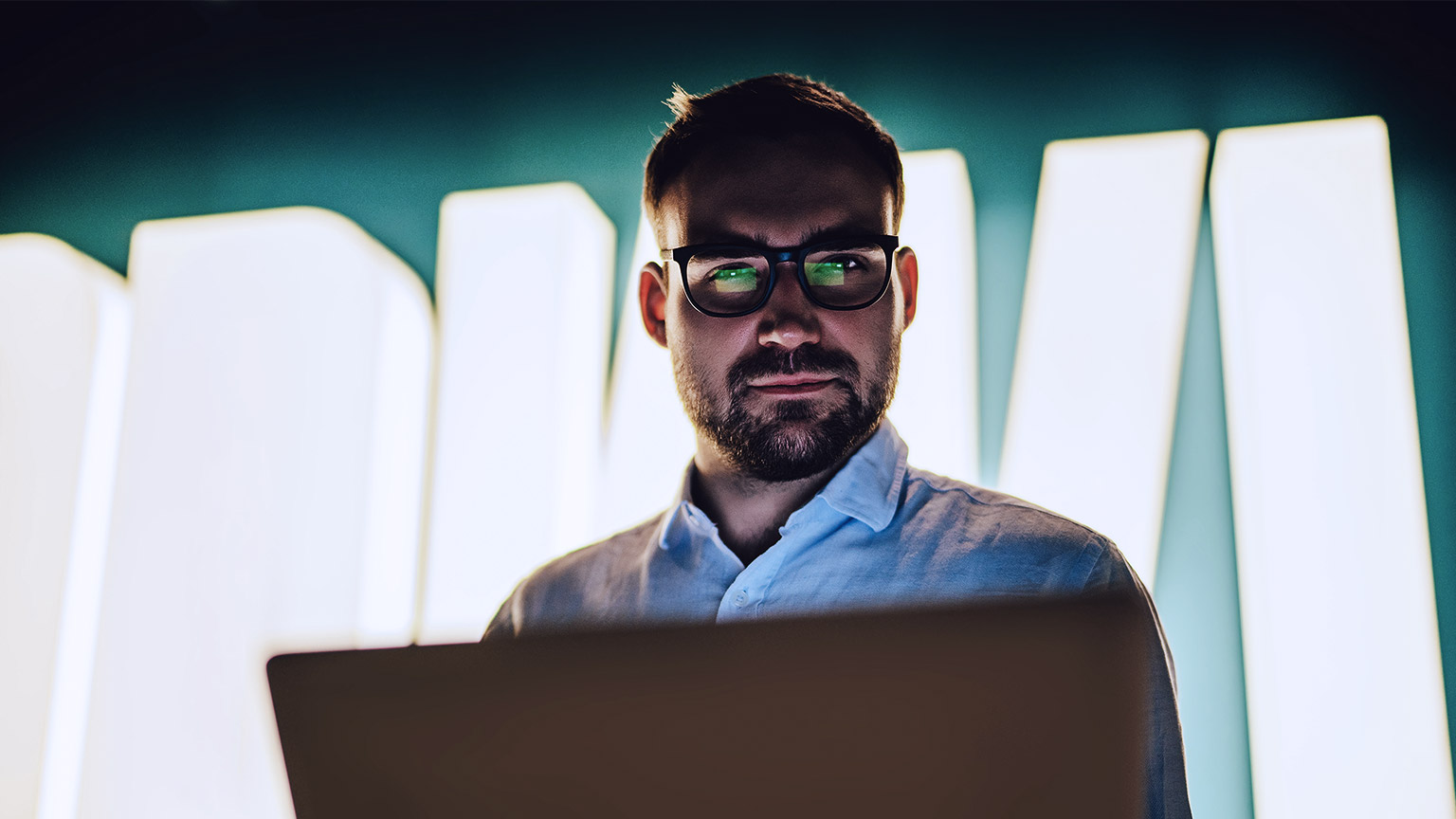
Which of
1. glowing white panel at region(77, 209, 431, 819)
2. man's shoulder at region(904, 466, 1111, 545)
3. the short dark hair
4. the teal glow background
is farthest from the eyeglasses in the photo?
glowing white panel at region(77, 209, 431, 819)

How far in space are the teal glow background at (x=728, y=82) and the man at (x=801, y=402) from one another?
1096 millimetres

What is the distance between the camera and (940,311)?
2.51 meters

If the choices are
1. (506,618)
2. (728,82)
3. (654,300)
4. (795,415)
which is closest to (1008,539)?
(795,415)

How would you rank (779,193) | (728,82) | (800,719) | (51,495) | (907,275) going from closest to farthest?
(800,719)
(779,193)
(907,275)
(51,495)
(728,82)

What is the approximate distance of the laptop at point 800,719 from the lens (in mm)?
540

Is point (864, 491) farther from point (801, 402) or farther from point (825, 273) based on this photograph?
point (825, 273)

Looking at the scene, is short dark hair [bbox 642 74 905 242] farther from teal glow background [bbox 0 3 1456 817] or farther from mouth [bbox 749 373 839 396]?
teal glow background [bbox 0 3 1456 817]

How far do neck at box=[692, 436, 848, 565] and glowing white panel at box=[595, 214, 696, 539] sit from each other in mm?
798

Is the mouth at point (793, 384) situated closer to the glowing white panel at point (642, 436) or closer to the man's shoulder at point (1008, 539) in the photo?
the man's shoulder at point (1008, 539)

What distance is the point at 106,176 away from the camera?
3174mm

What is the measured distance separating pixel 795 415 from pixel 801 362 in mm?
78

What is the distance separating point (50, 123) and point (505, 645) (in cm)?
348

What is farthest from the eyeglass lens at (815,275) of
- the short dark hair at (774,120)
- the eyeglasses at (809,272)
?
the short dark hair at (774,120)

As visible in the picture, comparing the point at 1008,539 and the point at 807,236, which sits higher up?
the point at 807,236
